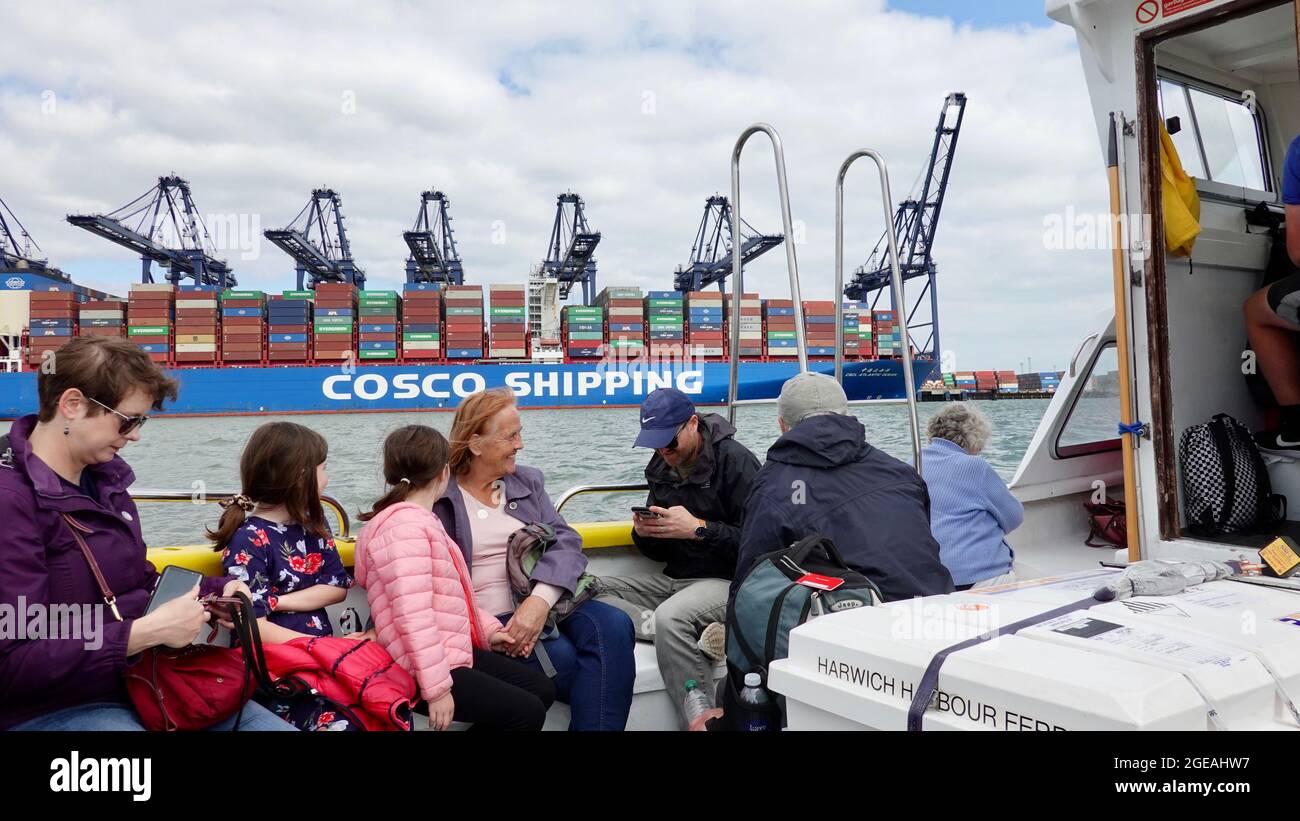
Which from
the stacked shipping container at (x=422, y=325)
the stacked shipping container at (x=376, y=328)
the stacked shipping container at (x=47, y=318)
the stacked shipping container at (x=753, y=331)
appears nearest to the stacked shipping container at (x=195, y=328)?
the stacked shipping container at (x=47, y=318)

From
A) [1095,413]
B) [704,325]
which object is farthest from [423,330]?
[1095,413]

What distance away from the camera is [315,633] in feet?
6.00

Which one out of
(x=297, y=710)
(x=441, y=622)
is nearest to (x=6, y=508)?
(x=297, y=710)

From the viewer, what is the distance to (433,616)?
1.74 meters

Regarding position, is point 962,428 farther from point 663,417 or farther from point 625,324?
point 625,324

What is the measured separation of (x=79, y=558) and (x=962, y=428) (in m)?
2.40

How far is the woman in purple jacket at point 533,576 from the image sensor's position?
6.77 ft

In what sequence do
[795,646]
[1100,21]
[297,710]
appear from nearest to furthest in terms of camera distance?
1. [795,646]
2. [297,710]
3. [1100,21]

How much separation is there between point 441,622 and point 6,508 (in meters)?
0.81

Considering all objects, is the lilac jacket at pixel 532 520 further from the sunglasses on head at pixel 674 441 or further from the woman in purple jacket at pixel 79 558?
the woman in purple jacket at pixel 79 558

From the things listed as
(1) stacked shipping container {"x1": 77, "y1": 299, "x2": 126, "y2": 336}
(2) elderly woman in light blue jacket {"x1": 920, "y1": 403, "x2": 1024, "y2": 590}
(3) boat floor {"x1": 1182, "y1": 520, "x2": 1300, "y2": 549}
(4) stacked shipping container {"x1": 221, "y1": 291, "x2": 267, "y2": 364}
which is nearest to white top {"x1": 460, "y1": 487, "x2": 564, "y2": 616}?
(2) elderly woman in light blue jacket {"x1": 920, "y1": 403, "x2": 1024, "y2": 590}

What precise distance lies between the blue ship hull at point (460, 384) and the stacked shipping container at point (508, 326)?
802 mm
